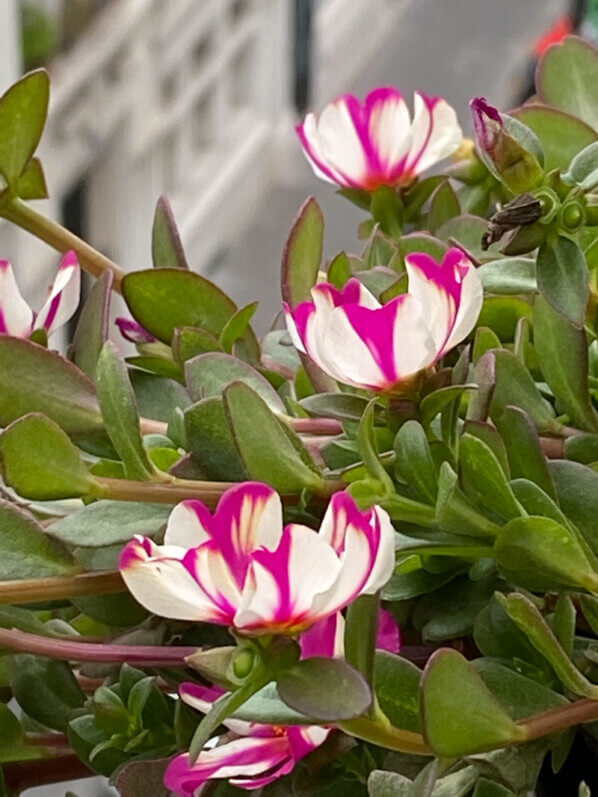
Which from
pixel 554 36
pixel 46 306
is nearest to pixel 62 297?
pixel 46 306

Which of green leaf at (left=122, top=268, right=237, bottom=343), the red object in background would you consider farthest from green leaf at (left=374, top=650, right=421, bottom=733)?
the red object in background

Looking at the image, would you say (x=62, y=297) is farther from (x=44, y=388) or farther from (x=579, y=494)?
(x=579, y=494)

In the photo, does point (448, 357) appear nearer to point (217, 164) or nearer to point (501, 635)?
point (501, 635)

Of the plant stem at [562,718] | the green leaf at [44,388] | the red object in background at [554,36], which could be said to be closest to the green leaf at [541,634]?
the plant stem at [562,718]

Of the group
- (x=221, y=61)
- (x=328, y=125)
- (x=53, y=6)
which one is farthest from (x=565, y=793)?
(x=221, y=61)

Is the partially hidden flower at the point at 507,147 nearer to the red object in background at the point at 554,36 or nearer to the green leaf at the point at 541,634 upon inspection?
the green leaf at the point at 541,634

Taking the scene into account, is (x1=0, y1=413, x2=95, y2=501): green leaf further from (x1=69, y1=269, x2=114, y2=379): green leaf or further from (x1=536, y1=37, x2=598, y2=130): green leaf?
(x1=536, y1=37, x2=598, y2=130): green leaf
